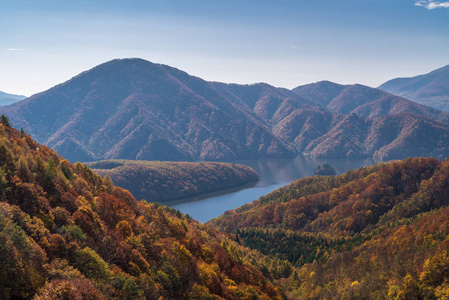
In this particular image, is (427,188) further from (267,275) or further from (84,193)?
(84,193)

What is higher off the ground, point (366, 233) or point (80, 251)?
point (80, 251)

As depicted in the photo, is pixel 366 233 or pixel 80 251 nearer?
pixel 80 251

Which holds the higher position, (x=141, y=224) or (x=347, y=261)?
(x=141, y=224)

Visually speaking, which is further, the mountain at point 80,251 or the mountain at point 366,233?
the mountain at point 366,233

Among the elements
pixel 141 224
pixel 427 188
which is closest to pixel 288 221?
pixel 427 188

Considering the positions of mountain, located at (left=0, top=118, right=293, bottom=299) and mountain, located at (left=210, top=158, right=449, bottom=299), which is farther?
mountain, located at (left=210, top=158, right=449, bottom=299)
